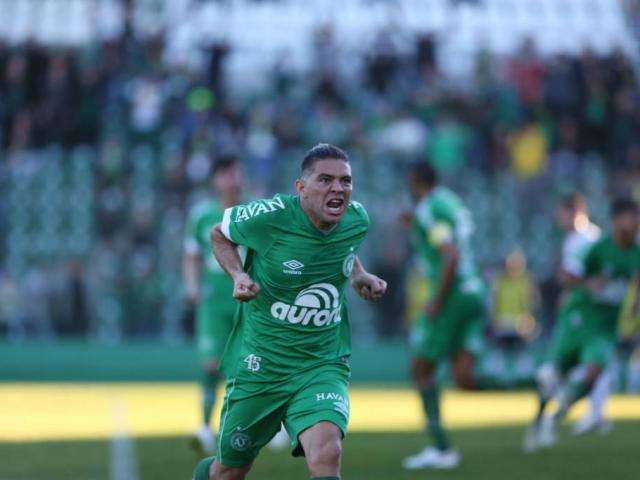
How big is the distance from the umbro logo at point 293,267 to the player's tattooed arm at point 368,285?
386mm

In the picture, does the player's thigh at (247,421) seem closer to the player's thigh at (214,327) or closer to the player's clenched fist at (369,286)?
the player's clenched fist at (369,286)

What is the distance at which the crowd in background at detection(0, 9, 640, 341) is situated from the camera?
24.3m

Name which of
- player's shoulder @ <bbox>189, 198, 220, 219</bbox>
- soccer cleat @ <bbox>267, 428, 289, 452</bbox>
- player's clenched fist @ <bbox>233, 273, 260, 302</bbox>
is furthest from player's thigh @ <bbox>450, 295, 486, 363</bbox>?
player's clenched fist @ <bbox>233, 273, 260, 302</bbox>

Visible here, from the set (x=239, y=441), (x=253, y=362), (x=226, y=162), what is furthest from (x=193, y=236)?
(x=239, y=441)

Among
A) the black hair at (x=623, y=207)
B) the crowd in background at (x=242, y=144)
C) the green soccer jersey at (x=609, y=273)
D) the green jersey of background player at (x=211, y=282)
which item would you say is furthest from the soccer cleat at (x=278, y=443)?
the crowd in background at (x=242, y=144)

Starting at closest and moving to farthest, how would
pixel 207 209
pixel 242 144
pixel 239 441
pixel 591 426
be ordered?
pixel 239 441 → pixel 207 209 → pixel 591 426 → pixel 242 144

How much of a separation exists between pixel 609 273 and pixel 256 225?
6485 millimetres

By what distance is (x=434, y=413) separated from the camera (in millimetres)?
11547

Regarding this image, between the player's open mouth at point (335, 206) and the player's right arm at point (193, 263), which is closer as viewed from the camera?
the player's open mouth at point (335, 206)

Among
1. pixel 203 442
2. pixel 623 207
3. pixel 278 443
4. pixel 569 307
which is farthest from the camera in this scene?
pixel 569 307

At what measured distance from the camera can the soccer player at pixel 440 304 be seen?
454 inches

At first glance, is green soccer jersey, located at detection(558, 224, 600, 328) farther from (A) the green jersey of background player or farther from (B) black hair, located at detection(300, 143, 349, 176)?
(B) black hair, located at detection(300, 143, 349, 176)

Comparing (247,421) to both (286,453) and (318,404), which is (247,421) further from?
(286,453)

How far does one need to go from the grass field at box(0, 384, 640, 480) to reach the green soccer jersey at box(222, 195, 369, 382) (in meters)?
3.41
